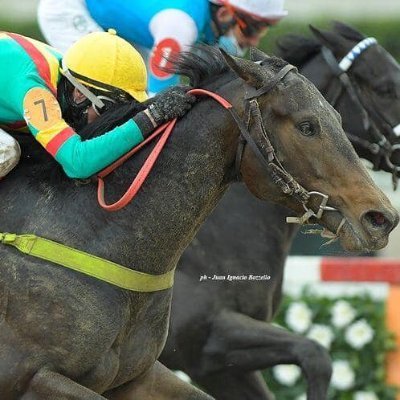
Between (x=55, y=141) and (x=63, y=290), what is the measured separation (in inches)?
18.2

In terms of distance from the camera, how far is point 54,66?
396 centimetres

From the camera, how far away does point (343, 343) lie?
6.48m

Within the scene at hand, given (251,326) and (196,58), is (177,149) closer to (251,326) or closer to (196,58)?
(196,58)

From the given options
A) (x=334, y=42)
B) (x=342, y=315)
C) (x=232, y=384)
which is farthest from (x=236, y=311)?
(x=334, y=42)

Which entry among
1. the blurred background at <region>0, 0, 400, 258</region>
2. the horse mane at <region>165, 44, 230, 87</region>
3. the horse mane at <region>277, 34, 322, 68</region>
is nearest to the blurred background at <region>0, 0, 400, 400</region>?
the horse mane at <region>277, 34, 322, 68</region>

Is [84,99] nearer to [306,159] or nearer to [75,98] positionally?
[75,98]

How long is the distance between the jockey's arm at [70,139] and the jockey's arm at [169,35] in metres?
1.57

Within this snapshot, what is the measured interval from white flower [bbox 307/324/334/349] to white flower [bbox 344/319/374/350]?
0.28 ft

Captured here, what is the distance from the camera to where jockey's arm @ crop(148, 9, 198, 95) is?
540 centimetres

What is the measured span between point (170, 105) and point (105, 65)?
10.0 inches

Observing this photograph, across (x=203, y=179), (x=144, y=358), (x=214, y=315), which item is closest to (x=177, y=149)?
(x=203, y=179)

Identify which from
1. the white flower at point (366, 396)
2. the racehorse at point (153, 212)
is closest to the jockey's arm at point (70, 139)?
the racehorse at point (153, 212)

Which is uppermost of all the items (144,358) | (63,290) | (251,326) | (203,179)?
(203,179)

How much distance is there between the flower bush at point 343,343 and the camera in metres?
6.42
